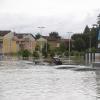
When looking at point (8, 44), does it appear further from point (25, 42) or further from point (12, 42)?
point (25, 42)

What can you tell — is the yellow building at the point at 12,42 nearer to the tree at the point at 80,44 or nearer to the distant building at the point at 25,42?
the distant building at the point at 25,42

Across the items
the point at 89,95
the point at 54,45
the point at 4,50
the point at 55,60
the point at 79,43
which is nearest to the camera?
the point at 89,95

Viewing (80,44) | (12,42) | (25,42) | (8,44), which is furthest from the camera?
(25,42)

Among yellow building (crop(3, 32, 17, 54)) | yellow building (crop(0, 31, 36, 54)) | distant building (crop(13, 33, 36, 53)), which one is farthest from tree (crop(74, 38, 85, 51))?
distant building (crop(13, 33, 36, 53))

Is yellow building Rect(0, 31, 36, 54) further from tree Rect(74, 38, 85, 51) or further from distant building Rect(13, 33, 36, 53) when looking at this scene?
tree Rect(74, 38, 85, 51)

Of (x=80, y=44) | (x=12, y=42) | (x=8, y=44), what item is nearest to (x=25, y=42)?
(x=12, y=42)

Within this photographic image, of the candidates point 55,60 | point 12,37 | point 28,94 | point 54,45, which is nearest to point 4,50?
point 12,37

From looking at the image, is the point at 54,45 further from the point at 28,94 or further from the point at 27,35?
the point at 28,94

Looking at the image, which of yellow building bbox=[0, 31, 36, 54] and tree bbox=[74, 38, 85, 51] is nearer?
tree bbox=[74, 38, 85, 51]

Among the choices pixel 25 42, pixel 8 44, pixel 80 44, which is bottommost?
pixel 80 44

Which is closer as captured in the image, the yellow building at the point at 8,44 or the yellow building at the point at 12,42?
the yellow building at the point at 12,42

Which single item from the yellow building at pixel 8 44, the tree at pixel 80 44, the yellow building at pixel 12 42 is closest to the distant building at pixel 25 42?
the yellow building at pixel 12 42

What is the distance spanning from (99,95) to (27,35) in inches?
6483

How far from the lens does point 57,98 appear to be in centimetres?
1722
